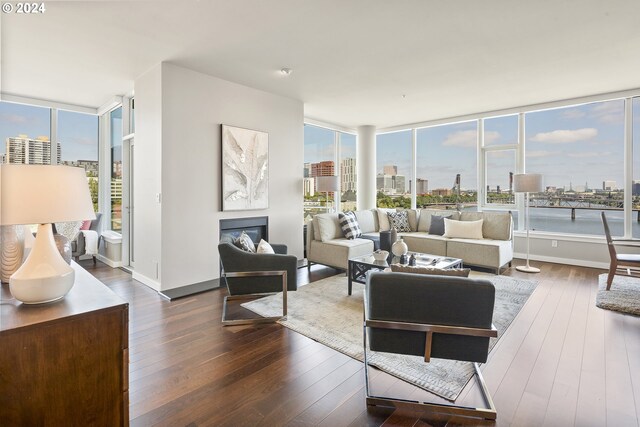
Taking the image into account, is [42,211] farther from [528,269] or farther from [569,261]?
[569,261]

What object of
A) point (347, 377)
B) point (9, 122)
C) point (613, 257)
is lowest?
point (347, 377)

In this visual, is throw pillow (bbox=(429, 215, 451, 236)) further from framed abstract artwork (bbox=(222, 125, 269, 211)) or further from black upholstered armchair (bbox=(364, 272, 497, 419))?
black upholstered armchair (bbox=(364, 272, 497, 419))

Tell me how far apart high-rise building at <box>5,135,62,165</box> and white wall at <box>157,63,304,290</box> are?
Result: 7.70ft

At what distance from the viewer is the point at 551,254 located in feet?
18.7

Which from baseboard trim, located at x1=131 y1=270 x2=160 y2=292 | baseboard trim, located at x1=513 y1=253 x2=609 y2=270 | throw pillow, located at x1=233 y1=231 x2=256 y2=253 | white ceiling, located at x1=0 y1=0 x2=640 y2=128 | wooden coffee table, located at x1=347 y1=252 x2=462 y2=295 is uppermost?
white ceiling, located at x1=0 y1=0 x2=640 y2=128

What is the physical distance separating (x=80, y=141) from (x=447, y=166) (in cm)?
714

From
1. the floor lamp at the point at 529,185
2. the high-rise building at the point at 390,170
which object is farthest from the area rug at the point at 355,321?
the high-rise building at the point at 390,170

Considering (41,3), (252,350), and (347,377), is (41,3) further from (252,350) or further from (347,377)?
(347,377)

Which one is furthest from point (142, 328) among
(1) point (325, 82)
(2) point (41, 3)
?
(1) point (325, 82)

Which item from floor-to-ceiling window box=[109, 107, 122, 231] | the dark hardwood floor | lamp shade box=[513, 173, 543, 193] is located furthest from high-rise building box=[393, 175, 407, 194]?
floor-to-ceiling window box=[109, 107, 122, 231]

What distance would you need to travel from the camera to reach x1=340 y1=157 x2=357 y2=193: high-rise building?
750 centimetres

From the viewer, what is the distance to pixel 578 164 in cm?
550

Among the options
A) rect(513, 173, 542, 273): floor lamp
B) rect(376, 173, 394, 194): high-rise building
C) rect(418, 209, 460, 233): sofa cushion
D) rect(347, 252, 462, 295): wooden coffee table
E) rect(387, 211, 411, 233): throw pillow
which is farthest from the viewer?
rect(376, 173, 394, 194): high-rise building

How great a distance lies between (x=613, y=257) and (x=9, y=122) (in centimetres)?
872
